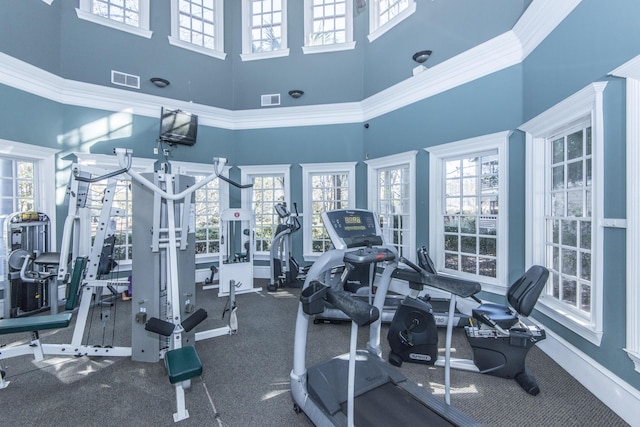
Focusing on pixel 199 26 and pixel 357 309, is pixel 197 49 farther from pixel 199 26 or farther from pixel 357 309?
pixel 357 309

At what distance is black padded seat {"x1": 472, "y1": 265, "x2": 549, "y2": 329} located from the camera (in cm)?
254

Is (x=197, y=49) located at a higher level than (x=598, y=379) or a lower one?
higher

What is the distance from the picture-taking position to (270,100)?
6234 millimetres

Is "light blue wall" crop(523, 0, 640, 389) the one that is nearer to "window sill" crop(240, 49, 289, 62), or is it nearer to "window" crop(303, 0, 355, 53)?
"window" crop(303, 0, 355, 53)

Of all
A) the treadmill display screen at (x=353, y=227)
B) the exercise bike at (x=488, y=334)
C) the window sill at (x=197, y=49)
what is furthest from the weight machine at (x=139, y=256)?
the window sill at (x=197, y=49)

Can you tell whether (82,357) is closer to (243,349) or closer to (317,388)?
(243,349)

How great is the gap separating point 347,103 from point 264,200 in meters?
2.62

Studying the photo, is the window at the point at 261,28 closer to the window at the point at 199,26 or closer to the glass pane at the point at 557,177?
the window at the point at 199,26

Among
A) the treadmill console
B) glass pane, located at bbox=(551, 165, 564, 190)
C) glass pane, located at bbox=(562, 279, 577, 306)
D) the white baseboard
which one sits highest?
glass pane, located at bbox=(551, 165, 564, 190)

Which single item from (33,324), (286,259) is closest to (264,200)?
(286,259)

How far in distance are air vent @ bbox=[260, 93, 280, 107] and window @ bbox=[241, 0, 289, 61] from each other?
0.81 metres

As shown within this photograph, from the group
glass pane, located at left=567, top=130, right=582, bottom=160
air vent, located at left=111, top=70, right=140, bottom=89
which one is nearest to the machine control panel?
glass pane, located at left=567, top=130, right=582, bottom=160

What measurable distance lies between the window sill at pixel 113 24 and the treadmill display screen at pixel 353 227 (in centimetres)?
548

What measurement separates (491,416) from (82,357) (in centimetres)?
373
